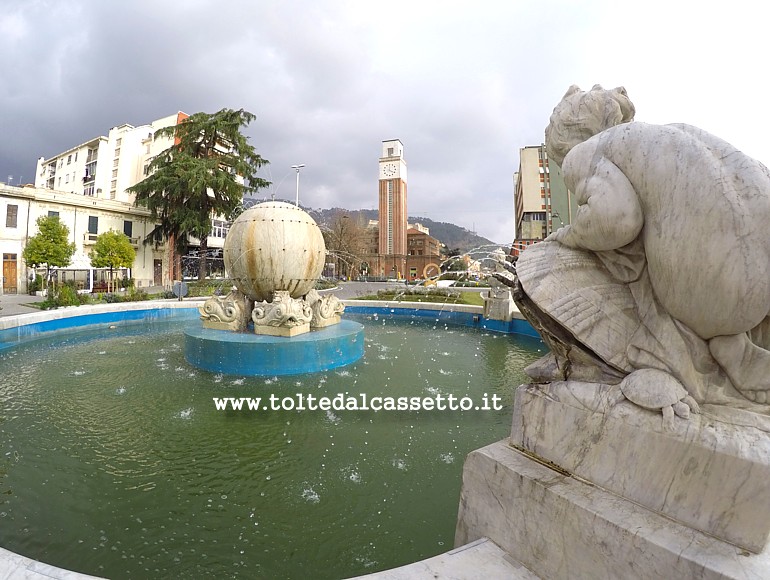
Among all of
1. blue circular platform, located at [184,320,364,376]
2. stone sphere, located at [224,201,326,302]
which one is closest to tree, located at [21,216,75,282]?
stone sphere, located at [224,201,326,302]

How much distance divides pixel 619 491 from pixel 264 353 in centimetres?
664

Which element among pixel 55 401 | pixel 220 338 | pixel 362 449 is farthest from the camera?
pixel 220 338

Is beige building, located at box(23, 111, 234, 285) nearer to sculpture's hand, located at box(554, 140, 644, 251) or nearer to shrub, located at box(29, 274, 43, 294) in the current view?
shrub, located at box(29, 274, 43, 294)

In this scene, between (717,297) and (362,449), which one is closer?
(717,297)

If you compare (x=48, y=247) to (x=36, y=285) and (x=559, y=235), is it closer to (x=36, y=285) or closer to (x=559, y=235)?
(x=36, y=285)

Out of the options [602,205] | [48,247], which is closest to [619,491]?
[602,205]

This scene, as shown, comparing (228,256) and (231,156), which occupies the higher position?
(231,156)

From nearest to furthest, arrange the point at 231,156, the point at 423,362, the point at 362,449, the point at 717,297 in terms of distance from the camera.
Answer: the point at 717,297
the point at 362,449
the point at 423,362
the point at 231,156

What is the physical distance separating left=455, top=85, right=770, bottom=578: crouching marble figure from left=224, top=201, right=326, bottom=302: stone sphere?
6.95 m

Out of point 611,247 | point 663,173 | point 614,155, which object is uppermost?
point 614,155

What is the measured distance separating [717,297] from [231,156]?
110 ft

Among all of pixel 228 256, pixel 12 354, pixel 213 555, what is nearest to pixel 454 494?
pixel 213 555

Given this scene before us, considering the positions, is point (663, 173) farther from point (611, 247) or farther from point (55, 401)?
point (55, 401)

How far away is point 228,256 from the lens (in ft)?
29.5
